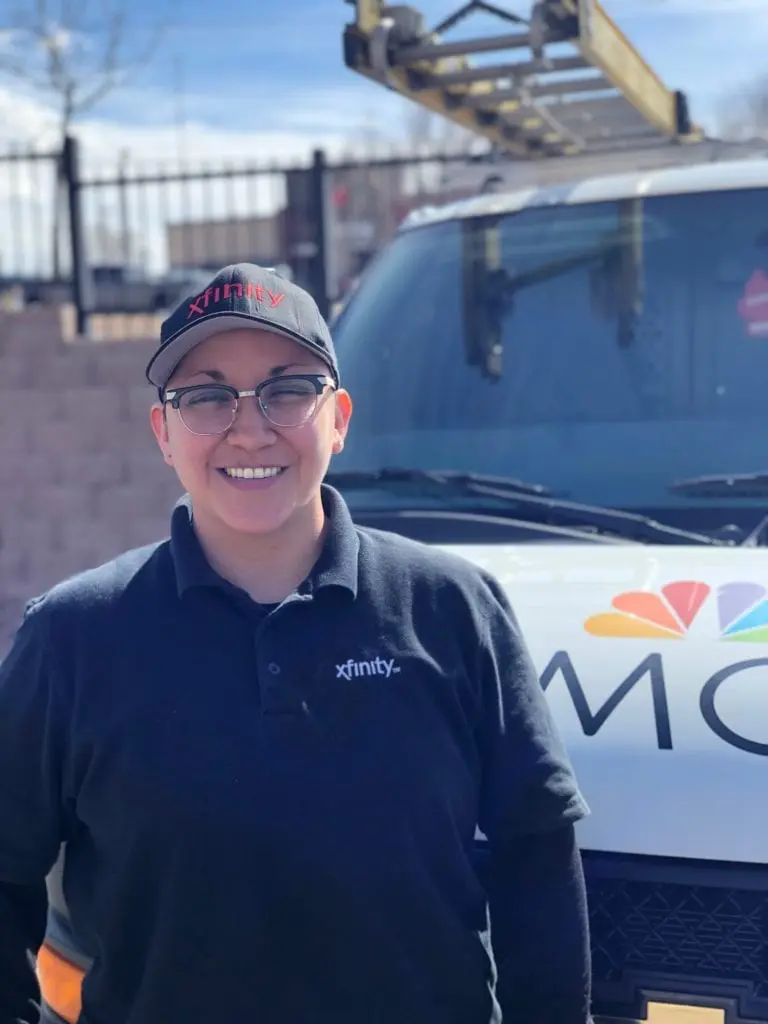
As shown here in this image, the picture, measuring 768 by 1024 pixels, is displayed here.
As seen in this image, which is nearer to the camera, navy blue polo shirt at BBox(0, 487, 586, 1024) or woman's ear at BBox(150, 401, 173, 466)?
navy blue polo shirt at BBox(0, 487, 586, 1024)

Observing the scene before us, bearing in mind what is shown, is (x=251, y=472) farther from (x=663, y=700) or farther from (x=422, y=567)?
(x=663, y=700)

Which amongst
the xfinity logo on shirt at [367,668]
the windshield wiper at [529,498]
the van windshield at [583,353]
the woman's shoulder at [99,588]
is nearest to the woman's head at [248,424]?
the woman's shoulder at [99,588]

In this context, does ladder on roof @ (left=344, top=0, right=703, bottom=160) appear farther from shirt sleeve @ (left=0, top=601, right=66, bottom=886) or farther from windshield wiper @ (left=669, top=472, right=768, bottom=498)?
shirt sleeve @ (left=0, top=601, right=66, bottom=886)

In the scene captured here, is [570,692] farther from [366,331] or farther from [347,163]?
[347,163]

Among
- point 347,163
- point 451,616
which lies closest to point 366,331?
point 451,616

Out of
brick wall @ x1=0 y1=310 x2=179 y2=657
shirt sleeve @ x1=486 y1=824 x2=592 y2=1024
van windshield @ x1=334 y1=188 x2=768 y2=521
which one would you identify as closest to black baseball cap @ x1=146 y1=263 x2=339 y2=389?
shirt sleeve @ x1=486 y1=824 x2=592 y2=1024

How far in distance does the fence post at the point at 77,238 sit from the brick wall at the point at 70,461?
0.81 m

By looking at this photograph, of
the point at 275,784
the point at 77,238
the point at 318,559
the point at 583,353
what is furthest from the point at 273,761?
the point at 77,238

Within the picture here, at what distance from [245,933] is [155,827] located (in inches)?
7.5

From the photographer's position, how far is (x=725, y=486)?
9.19 feet

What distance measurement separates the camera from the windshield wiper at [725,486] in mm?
2773

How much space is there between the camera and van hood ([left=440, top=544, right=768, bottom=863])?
181cm

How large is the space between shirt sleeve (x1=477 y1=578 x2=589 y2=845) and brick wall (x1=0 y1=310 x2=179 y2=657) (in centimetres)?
548

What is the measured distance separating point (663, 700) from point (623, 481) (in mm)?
1081
